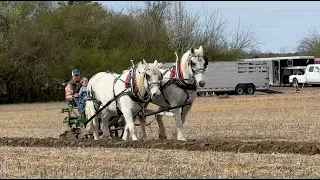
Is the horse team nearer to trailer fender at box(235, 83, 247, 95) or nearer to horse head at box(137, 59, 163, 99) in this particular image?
horse head at box(137, 59, 163, 99)

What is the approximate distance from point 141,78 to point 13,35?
127ft

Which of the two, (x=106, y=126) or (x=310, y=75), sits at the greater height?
(x=310, y=75)

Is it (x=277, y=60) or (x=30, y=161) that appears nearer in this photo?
(x=30, y=161)

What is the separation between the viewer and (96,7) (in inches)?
2368

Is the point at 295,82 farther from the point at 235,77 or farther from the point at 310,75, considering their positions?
the point at 235,77

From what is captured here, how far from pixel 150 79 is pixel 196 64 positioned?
117 cm

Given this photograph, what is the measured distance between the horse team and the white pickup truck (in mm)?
42020

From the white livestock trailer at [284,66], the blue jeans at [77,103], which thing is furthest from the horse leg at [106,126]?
the white livestock trailer at [284,66]

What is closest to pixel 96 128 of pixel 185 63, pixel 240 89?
pixel 185 63

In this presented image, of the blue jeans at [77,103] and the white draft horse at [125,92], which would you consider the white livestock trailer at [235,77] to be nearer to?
the blue jeans at [77,103]

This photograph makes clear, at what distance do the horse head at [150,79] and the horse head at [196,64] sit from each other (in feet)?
2.59

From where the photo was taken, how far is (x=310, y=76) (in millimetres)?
56969

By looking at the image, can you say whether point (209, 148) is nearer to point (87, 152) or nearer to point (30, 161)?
point (87, 152)

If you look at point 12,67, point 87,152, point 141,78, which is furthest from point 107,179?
point 12,67
